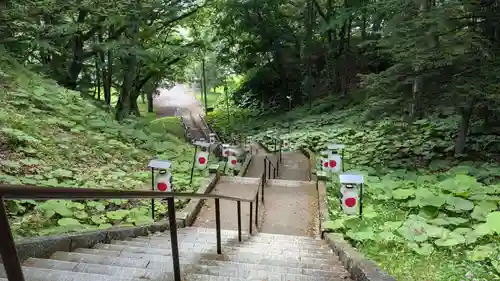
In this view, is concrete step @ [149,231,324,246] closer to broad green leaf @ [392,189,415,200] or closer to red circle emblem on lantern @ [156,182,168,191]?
red circle emblem on lantern @ [156,182,168,191]

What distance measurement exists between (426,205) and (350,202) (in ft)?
3.62

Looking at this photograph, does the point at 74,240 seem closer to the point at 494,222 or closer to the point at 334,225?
the point at 334,225

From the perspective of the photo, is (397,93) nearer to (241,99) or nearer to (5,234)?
(5,234)

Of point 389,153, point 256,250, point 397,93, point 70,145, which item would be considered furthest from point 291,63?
point 256,250

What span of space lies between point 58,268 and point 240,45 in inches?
981

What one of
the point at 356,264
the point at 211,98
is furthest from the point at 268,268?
the point at 211,98

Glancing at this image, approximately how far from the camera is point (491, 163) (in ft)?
29.6

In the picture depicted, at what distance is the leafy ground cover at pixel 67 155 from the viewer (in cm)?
512

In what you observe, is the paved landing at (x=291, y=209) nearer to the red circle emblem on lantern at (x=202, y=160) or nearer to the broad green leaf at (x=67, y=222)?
the red circle emblem on lantern at (x=202, y=160)

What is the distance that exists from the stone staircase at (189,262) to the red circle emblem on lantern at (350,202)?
0.90m

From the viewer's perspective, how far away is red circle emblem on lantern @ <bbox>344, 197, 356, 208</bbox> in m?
5.88

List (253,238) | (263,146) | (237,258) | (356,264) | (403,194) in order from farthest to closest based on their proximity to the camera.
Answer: (263,146)
(403,194)
(253,238)
(237,258)
(356,264)

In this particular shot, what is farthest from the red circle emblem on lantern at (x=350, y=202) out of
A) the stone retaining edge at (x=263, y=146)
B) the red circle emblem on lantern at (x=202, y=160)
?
the stone retaining edge at (x=263, y=146)

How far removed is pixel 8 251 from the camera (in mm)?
1165
